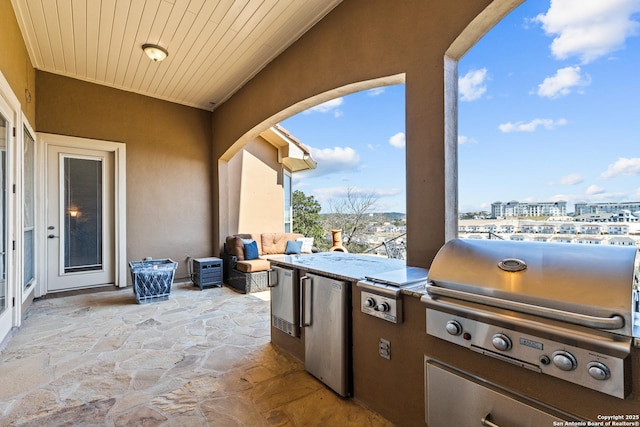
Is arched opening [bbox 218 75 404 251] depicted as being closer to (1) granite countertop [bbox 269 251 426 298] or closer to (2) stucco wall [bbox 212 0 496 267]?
(2) stucco wall [bbox 212 0 496 267]

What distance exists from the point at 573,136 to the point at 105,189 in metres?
5.74

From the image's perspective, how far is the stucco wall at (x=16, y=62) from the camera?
2652mm

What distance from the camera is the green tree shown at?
989 centimetres

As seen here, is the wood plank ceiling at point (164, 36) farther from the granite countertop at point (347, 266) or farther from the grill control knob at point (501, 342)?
the grill control knob at point (501, 342)

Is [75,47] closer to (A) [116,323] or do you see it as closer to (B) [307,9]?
(B) [307,9]

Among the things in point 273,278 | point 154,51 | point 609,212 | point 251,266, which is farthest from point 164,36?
point 609,212

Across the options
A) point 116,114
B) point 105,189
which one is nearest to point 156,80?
point 116,114

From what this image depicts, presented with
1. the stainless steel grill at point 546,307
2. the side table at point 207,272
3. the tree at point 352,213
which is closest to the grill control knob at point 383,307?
the stainless steel grill at point 546,307

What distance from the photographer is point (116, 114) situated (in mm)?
A: 4871

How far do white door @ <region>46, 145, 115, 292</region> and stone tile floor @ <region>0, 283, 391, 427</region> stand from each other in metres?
0.95

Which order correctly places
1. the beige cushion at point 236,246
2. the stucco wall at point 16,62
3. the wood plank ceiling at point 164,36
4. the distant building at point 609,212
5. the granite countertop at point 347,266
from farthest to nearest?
the beige cushion at point 236,246 → the wood plank ceiling at point 164,36 → the stucco wall at point 16,62 → the granite countertop at point 347,266 → the distant building at point 609,212

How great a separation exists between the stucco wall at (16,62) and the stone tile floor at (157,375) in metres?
2.45

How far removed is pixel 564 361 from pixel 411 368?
0.77 m

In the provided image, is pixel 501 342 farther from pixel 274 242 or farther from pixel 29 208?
pixel 29 208
